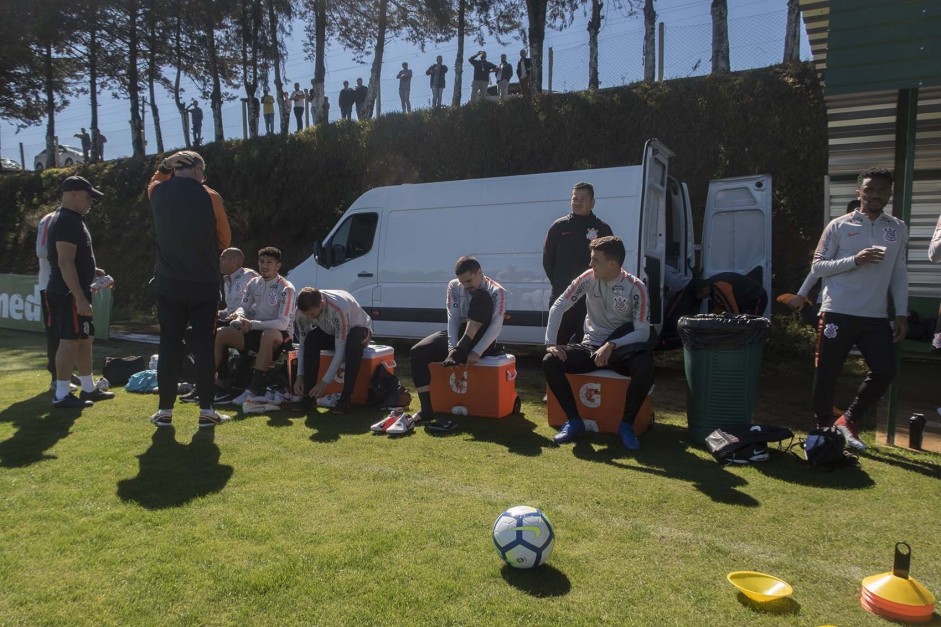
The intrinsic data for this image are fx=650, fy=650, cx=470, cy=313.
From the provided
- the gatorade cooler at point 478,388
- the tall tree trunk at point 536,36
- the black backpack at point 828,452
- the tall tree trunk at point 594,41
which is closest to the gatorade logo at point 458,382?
the gatorade cooler at point 478,388

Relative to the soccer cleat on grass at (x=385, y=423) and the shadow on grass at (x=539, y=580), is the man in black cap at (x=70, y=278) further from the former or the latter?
the shadow on grass at (x=539, y=580)

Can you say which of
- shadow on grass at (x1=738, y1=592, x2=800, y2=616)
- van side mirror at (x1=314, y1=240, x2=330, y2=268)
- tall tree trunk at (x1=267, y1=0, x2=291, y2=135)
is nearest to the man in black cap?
van side mirror at (x1=314, y1=240, x2=330, y2=268)

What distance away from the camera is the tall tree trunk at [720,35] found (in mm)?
13328

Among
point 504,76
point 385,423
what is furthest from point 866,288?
point 504,76

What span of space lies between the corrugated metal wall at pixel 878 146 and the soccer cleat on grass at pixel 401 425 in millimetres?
4210

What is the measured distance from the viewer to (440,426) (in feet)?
17.4

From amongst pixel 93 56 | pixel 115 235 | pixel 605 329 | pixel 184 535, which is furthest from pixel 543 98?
pixel 93 56

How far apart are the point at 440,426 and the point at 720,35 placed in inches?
475

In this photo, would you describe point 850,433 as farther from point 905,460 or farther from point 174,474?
point 174,474

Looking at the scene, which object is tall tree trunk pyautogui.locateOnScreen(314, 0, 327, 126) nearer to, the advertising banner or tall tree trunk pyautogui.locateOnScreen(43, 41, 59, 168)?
the advertising banner

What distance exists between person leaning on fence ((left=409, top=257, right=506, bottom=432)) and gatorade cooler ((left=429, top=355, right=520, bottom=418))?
0.13 m

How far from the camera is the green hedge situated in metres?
11.0

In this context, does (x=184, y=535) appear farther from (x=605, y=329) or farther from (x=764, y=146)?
(x=764, y=146)

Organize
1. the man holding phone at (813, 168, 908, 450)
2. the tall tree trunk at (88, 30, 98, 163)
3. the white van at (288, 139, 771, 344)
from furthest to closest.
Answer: the tall tree trunk at (88, 30, 98, 163) → the white van at (288, 139, 771, 344) → the man holding phone at (813, 168, 908, 450)
